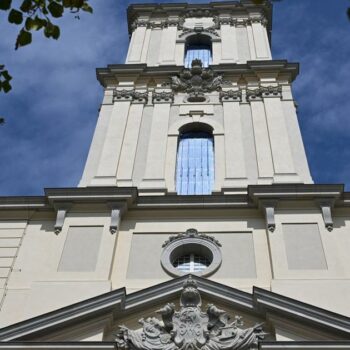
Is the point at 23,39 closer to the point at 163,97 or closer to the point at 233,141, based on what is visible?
the point at 233,141

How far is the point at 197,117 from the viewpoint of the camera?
23.5m

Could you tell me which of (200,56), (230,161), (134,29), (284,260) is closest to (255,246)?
(284,260)

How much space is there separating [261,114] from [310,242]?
7375 millimetres

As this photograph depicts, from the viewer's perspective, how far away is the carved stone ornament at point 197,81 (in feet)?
82.0

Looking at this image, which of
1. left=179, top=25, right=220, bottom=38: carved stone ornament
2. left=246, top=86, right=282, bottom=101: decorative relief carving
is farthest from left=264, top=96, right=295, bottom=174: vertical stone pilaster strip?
left=179, top=25, right=220, bottom=38: carved stone ornament

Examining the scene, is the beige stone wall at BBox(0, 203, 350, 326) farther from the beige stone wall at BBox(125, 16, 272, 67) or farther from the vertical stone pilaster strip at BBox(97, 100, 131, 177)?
the beige stone wall at BBox(125, 16, 272, 67)

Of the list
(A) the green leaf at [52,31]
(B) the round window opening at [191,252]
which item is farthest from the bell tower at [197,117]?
(A) the green leaf at [52,31]

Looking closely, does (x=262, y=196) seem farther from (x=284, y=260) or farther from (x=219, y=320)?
(x=219, y=320)

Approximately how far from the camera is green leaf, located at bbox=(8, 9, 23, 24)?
8.79 metres

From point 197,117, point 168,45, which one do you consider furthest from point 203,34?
point 197,117

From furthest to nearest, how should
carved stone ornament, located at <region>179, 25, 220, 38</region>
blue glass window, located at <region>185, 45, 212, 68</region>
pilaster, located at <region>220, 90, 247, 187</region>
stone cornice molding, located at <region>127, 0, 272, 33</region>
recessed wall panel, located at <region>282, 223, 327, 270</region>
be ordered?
stone cornice molding, located at <region>127, 0, 272, 33</region> < carved stone ornament, located at <region>179, 25, 220, 38</region> < blue glass window, located at <region>185, 45, 212, 68</region> < pilaster, located at <region>220, 90, 247, 187</region> < recessed wall panel, located at <region>282, 223, 327, 270</region>

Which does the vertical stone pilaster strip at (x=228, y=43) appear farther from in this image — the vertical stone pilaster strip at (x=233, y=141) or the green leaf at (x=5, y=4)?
the green leaf at (x=5, y=4)

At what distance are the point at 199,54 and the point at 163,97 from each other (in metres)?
6.07

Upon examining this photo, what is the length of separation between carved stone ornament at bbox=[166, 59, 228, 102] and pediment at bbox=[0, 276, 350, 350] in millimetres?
11042
